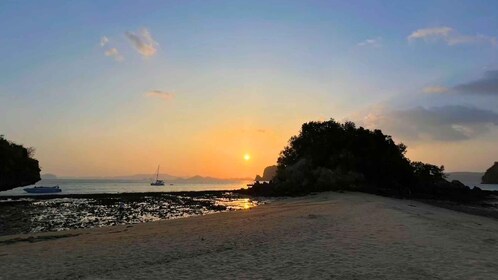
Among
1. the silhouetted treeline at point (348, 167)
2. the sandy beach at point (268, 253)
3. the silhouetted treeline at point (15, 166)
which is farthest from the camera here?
the silhouetted treeline at point (15, 166)

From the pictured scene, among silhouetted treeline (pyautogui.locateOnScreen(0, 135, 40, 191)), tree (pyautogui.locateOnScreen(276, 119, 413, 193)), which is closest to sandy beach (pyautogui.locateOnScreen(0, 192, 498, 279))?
tree (pyautogui.locateOnScreen(276, 119, 413, 193))

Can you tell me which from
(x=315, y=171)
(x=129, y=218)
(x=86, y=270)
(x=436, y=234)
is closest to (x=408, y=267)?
(x=436, y=234)

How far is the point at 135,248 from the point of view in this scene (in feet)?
69.3

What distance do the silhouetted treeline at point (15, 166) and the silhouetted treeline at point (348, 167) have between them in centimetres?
6755

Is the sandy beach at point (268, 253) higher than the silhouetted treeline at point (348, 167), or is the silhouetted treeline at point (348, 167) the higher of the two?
the silhouetted treeline at point (348, 167)

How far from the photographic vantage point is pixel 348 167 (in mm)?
92812

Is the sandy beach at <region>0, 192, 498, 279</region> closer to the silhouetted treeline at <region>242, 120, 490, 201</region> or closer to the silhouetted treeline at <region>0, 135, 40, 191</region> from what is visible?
the silhouetted treeline at <region>242, 120, 490, 201</region>

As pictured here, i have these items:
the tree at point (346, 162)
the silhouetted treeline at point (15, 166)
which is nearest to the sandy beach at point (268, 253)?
the tree at point (346, 162)

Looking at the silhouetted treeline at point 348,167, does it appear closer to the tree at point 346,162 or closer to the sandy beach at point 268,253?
the tree at point 346,162

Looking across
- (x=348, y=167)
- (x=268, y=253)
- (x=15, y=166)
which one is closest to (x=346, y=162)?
(x=348, y=167)

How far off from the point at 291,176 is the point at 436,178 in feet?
163

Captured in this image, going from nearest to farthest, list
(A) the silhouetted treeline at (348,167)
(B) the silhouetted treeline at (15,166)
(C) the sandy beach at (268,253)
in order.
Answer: (C) the sandy beach at (268,253) → (A) the silhouetted treeline at (348,167) → (B) the silhouetted treeline at (15,166)

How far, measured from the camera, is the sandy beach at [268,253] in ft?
48.0

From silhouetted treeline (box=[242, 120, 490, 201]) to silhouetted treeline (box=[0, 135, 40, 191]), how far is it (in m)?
67.6
